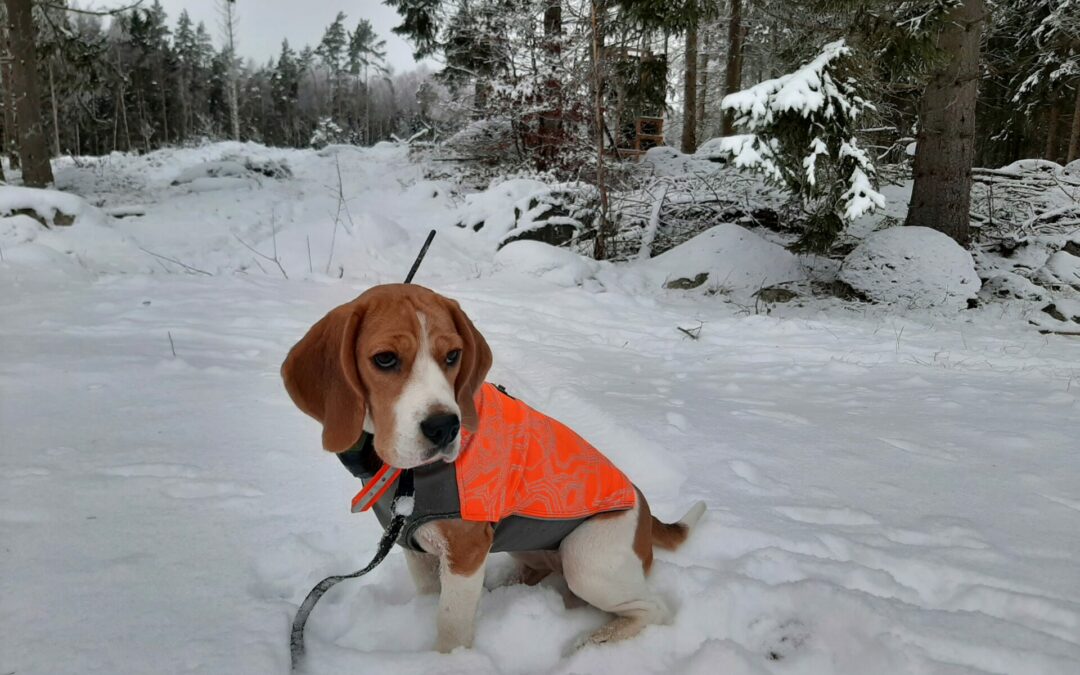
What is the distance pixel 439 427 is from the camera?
165 cm

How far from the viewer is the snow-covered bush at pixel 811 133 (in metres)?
6.68

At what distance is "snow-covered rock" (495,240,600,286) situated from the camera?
8742 millimetres

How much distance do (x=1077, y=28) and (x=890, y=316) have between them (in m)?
10.5

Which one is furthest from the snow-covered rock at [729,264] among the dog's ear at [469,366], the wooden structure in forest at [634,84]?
the dog's ear at [469,366]

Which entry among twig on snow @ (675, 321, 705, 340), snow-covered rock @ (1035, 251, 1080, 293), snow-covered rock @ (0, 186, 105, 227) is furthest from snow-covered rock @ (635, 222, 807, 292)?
snow-covered rock @ (0, 186, 105, 227)

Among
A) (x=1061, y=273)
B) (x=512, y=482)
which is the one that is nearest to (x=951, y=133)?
(x=1061, y=273)

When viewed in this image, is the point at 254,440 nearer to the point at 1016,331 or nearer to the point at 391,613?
the point at 391,613

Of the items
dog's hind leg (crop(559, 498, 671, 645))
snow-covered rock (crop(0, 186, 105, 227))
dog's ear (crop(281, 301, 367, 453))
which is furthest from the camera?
snow-covered rock (crop(0, 186, 105, 227))

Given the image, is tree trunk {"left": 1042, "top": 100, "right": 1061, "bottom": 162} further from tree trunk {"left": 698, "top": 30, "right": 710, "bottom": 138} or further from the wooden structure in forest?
the wooden structure in forest

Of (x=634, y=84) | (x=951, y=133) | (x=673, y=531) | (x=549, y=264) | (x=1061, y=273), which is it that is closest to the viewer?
(x=673, y=531)

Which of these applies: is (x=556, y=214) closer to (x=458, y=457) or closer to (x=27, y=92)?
(x=458, y=457)

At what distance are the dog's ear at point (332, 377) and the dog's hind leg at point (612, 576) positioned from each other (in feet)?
2.83

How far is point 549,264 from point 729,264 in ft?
9.68

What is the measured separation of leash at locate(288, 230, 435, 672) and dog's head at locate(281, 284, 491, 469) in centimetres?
11
